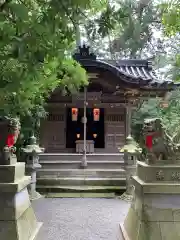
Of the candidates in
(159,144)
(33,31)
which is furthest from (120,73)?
(33,31)

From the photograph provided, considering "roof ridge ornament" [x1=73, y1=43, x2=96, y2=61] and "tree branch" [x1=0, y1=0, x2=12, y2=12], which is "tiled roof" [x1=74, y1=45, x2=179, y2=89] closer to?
"roof ridge ornament" [x1=73, y1=43, x2=96, y2=61]

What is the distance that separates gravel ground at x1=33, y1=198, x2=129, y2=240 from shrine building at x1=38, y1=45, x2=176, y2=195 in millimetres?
3001

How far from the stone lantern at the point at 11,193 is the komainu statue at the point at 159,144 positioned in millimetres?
2194

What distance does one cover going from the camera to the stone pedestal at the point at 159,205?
4.50 meters

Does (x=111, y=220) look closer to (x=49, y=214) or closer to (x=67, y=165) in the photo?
(x=49, y=214)

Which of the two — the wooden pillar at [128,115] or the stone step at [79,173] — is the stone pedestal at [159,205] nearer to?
the stone step at [79,173]

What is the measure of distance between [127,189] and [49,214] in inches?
136

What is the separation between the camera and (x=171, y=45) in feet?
83.5

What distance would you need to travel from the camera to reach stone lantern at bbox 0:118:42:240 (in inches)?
187

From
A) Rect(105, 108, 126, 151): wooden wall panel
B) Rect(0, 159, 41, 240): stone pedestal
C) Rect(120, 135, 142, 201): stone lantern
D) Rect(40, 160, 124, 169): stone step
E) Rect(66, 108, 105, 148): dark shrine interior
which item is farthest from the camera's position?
Rect(66, 108, 105, 148): dark shrine interior

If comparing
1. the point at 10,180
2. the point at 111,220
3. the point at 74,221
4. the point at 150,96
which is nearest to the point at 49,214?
the point at 74,221

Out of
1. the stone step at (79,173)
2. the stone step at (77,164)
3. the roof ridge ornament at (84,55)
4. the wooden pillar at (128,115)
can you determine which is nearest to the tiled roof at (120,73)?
the roof ridge ornament at (84,55)

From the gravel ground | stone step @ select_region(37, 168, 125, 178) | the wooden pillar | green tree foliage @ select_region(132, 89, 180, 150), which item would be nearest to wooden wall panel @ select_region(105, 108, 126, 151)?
the wooden pillar

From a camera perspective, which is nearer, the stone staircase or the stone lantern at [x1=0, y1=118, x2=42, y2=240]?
the stone lantern at [x1=0, y1=118, x2=42, y2=240]
